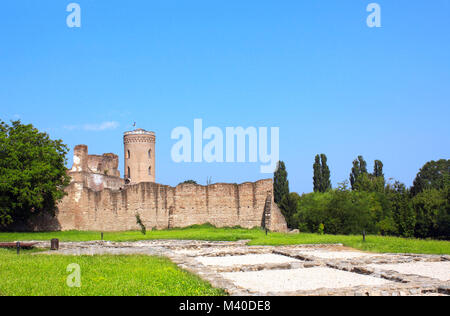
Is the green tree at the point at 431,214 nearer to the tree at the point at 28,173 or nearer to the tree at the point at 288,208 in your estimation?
the tree at the point at 288,208

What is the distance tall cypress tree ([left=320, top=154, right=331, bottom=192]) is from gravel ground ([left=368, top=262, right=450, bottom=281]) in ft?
112

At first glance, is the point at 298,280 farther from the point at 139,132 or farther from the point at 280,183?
the point at 139,132

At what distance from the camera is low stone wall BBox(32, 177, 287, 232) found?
1190 inches

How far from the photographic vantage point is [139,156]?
153ft

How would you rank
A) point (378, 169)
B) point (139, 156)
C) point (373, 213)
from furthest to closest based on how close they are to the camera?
point (378, 169) < point (139, 156) < point (373, 213)

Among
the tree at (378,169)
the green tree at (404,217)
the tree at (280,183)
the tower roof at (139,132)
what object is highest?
the tower roof at (139,132)

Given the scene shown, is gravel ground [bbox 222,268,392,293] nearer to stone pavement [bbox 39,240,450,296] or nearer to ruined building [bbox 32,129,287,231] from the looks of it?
stone pavement [bbox 39,240,450,296]

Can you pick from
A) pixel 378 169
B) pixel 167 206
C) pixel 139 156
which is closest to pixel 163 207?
pixel 167 206

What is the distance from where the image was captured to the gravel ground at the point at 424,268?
11.0m

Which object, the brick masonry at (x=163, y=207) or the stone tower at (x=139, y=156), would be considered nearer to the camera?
the brick masonry at (x=163, y=207)

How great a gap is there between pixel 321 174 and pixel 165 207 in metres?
21.5

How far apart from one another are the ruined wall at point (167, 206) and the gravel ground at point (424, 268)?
1636 centimetres

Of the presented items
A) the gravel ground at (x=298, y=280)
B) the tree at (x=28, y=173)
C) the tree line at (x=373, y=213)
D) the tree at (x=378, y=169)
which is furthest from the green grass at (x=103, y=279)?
the tree at (x=378, y=169)

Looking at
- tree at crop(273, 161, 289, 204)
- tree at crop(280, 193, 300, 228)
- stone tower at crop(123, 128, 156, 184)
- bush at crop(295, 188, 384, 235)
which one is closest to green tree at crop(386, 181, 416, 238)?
bush at crop(295, 188, 384, 235)
